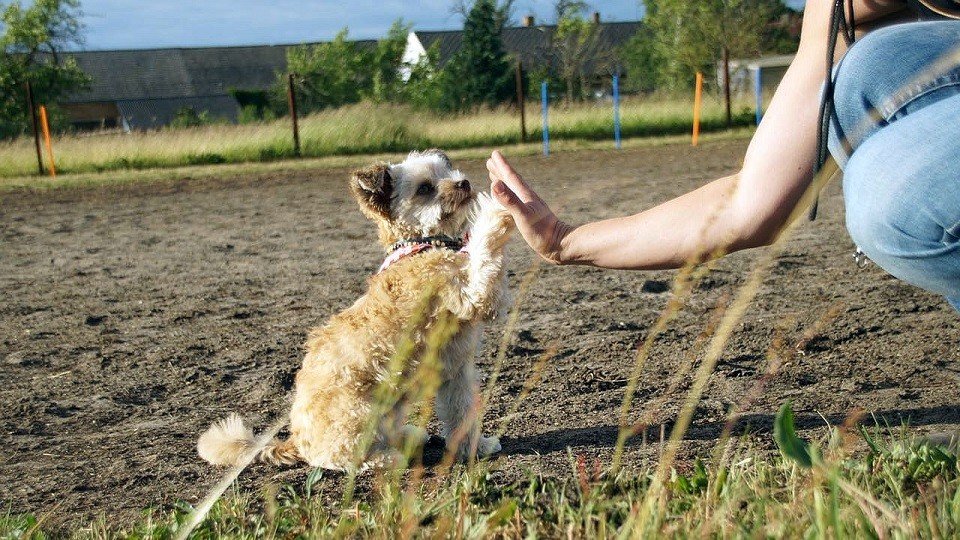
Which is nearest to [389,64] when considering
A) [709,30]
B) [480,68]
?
[480,68]

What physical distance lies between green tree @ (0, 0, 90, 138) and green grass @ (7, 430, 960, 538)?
37455 millimetres

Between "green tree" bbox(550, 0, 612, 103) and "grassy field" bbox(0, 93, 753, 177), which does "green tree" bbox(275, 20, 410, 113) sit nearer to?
"green tree" bbox(550, 0, 612, 103)

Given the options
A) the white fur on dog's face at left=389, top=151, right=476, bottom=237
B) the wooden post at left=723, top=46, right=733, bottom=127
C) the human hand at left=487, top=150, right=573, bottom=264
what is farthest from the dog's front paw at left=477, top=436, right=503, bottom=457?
the wooden post at left=723, top=46, right=733, bottom=127

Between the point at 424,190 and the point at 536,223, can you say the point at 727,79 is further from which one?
the point at 536,223

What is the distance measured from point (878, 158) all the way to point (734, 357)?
2636 mm

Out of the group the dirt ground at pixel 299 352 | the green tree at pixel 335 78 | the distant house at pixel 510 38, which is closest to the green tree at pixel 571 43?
the green tree at pixel 335 78

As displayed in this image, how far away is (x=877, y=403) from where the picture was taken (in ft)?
12.1

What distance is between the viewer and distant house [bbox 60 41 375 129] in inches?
2534

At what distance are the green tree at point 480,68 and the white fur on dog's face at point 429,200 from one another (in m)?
30.9

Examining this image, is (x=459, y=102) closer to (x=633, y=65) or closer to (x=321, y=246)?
(x=633, y=65)

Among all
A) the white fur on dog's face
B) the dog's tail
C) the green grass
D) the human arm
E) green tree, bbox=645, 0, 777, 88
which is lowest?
the dog's tail

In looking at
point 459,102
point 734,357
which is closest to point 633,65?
point 459,102

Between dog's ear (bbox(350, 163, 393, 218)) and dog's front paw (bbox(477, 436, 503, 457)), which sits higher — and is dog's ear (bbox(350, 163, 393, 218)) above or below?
above

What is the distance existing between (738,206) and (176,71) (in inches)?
2839
